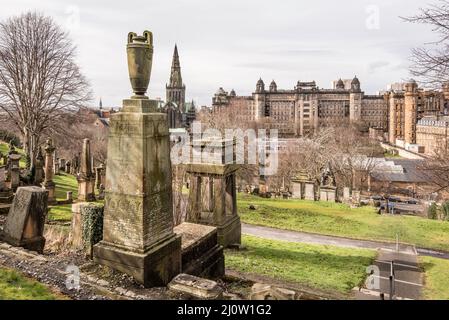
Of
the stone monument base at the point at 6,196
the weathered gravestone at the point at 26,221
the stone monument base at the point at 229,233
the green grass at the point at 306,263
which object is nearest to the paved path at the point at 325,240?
the green grass at the point at 306,263

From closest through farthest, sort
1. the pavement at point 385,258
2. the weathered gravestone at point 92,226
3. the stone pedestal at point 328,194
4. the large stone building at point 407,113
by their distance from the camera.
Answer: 1. the weathered gravestone at point 92,226
2. the pavement at point 385,258
3. the stone pedestal at point 328,194
4. the large stone building at point 407,113

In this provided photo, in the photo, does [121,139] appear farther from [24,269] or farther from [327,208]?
[327,208]

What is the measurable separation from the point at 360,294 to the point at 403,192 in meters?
45.2

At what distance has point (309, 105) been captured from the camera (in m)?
130

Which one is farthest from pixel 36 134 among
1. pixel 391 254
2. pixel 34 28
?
pixel 391 254

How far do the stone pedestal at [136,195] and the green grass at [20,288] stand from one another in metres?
0.98

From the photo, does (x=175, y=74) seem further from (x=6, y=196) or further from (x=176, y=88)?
(x=6, y=196)

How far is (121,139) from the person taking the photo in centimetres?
583

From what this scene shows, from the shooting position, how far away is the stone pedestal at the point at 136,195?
570 cm

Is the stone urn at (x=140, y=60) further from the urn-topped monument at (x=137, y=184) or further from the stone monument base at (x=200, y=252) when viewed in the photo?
the stone monument base at (x=200, y=252)

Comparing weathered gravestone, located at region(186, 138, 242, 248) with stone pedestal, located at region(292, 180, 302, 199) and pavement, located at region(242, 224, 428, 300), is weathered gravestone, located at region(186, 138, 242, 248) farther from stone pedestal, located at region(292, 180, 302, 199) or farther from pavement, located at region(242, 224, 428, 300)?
stone pedestal, located at region(292, 180, 302, 199)

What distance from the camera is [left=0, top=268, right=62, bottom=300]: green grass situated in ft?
17.3

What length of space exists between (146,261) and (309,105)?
131 metres

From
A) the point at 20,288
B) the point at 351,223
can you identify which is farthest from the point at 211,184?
the point at 351,223
